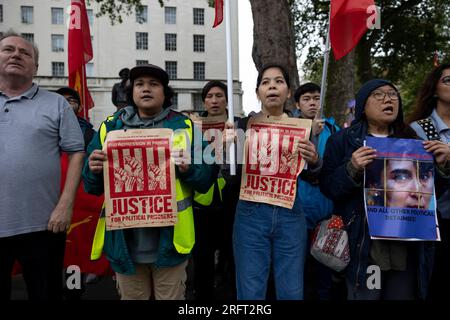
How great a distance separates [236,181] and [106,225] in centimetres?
90

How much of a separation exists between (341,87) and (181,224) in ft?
26.0

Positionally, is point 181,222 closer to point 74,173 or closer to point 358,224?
point 74,173

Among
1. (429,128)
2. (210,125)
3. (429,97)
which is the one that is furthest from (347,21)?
(210,125)

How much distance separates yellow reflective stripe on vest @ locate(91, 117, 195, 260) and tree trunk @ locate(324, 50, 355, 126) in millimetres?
7335

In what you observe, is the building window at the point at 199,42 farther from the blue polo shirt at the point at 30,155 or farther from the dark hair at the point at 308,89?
the blue polo shirt at the point at 30,155

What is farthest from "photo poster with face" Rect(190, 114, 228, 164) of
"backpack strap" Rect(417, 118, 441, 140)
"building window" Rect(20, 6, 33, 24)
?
"building window" Rect(20, 6, 33, 24)

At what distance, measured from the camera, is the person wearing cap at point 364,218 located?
2.64 meters

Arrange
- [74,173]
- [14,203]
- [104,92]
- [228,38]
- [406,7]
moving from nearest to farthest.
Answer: [14,203] → [74,173] → [228,38] → [406,7] → [104,92]

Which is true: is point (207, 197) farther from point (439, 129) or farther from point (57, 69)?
point (57, 69)

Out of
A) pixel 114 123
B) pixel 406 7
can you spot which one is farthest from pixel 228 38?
pixel 406 7

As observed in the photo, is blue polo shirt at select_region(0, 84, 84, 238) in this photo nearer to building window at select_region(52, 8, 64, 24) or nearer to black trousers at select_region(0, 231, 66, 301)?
black trousers at select_region(0, 231, 66, 301)

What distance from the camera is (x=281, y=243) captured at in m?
2.75

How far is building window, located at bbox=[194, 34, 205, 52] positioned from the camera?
4878 centimetres
